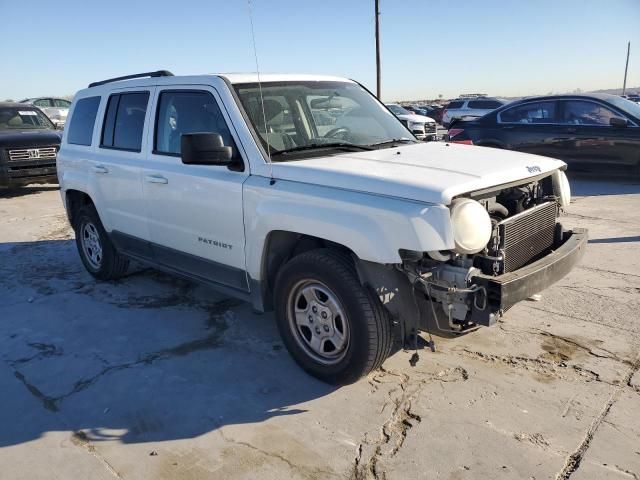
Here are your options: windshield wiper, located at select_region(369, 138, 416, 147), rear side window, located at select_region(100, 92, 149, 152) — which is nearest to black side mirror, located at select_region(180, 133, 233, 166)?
windshield wiper, located at select_region(369, 138, 416, 147)

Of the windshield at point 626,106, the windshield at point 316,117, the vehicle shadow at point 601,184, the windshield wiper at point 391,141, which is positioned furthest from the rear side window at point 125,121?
the windshield at point 626,106

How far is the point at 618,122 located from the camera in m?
9.41

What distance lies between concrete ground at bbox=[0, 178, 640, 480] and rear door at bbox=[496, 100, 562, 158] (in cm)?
553

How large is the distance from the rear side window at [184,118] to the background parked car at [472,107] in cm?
1961

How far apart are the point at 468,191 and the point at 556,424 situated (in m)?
1.37

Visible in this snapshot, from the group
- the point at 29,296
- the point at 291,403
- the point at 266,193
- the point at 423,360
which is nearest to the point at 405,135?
the point at 266,193

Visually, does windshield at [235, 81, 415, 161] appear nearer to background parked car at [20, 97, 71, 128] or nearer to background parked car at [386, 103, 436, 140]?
background parked car at [386, 103, 436, 140]

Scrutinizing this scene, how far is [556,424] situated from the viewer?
10.1 feet

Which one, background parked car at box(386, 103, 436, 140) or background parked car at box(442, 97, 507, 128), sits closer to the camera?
background parked car at box(386, 103, 436, 140)

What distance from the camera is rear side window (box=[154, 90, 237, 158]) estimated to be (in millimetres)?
4074

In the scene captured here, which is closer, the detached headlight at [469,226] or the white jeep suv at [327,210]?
the detached headlight at [469,226]

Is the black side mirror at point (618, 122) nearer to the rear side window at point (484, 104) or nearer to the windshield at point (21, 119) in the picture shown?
the windshield at point (21, 119)

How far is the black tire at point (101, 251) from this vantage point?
568 centimetres

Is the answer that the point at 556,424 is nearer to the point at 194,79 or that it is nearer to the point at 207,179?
the point at 207,179
